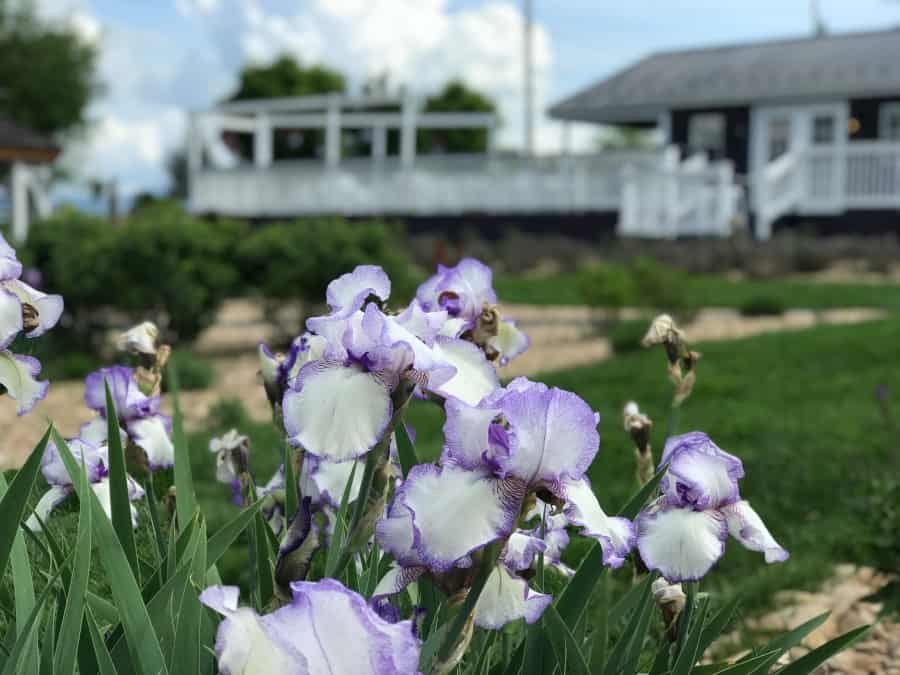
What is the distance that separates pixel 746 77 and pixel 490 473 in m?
24.8

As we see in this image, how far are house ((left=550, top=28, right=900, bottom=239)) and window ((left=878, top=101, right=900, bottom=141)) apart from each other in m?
0.02

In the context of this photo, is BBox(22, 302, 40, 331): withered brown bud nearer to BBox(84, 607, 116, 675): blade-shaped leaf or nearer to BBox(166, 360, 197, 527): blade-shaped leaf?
BBox(166, 360, 197, 527): blade-shaped leaf

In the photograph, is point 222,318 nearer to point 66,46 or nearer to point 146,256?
point 146,256

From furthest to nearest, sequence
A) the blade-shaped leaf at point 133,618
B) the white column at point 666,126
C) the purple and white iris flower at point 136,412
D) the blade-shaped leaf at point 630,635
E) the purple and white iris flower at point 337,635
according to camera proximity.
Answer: the white column at point 666,126, the purple and white iris flower at point 136,412, the blade-shaped leaf at point 630,635, the blade-shaped leaf at point 133,618, the purple and white iris flower at point 337,635

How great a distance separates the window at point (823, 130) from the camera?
24.2 m

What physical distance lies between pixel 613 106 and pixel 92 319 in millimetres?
17311

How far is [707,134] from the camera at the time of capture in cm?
2580

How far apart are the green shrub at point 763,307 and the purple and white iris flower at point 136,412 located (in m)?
9.86

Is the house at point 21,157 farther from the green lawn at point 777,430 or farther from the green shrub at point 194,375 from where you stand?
the green lawn at point 777,430

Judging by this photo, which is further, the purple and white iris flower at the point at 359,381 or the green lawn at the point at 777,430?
the green lawn at the point at 777,430

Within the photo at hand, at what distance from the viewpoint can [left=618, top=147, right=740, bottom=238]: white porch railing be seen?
1994cm

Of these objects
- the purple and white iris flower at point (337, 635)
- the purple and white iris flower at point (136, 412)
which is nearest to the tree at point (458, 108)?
the purple and white iris flower at point (136, 412)

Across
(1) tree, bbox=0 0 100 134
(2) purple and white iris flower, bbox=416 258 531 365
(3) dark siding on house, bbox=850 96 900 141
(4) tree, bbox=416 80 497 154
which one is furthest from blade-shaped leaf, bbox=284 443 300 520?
(4) tree, bbox=416 80 497 154

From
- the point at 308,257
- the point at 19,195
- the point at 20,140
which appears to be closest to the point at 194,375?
the point at 308,257
